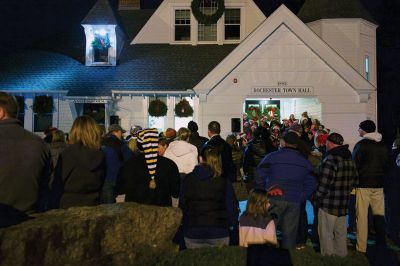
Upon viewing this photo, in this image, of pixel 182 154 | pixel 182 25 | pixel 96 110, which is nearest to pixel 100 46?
pixel 96 110

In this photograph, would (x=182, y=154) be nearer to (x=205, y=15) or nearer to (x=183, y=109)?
(x=183, y=109)

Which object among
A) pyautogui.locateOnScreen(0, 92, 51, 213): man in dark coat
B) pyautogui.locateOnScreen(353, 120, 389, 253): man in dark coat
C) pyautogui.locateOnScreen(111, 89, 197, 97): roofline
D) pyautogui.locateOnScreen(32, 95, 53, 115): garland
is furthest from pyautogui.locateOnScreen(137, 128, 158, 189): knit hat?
pyautogui.locateOnScreen(32, 95, 53, 115): garland

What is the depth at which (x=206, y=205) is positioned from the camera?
185 inches

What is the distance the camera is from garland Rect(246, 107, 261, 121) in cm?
1808

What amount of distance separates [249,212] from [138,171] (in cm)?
142

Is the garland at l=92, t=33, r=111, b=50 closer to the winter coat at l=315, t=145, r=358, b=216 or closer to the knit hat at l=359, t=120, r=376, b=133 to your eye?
the knit hat at l=359, t=120, r=376, b=133

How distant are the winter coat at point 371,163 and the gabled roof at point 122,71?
425 inches

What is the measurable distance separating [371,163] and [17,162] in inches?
219

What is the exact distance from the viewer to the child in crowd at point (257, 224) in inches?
190

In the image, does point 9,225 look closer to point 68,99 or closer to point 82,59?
point 68,99

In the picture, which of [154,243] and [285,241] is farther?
[285,241]

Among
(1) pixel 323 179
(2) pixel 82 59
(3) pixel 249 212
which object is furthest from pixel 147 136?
(2) pixel 82 59

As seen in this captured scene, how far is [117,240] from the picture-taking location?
3.58 m

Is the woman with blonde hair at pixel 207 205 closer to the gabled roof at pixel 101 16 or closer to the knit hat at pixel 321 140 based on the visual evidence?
the knit hat at pixel 321 140
